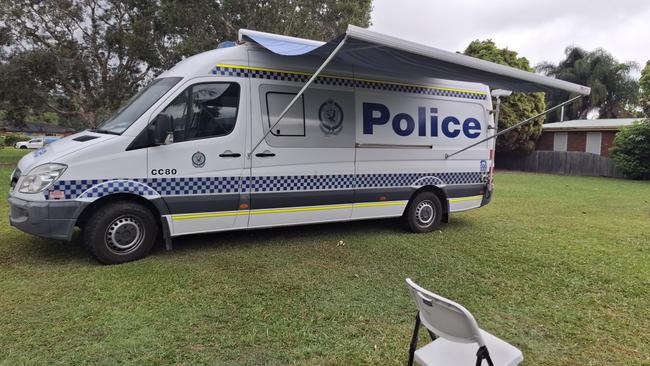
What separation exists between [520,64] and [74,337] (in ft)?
69.4

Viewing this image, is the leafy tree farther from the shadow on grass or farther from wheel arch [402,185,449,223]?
wheel arch [402,185,449,223]

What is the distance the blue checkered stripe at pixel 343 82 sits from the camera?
529cm

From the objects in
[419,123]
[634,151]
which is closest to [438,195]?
[419,123]

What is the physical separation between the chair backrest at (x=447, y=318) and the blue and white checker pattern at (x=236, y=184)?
3440 millimetres

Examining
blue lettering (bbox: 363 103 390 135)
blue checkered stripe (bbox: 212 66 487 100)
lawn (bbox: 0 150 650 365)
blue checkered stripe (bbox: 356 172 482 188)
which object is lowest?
lawn (bbox: 0 150 650 365)

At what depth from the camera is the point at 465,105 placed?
23.7 ft

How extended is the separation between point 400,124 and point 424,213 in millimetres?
1510

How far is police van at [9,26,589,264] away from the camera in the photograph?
15.3ft

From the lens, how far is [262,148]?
18.0ft

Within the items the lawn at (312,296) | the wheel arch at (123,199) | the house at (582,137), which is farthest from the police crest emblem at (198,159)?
the house at (582,137)

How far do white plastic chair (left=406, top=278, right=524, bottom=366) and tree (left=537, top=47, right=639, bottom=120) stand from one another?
124ft

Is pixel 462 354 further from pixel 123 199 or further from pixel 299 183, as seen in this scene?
pixel 123 199

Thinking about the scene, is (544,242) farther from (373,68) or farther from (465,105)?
(373,68)

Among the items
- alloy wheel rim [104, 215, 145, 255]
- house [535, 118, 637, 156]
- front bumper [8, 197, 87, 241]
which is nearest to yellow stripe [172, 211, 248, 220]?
alloy wheel rim [104, 215, 145, 255]
